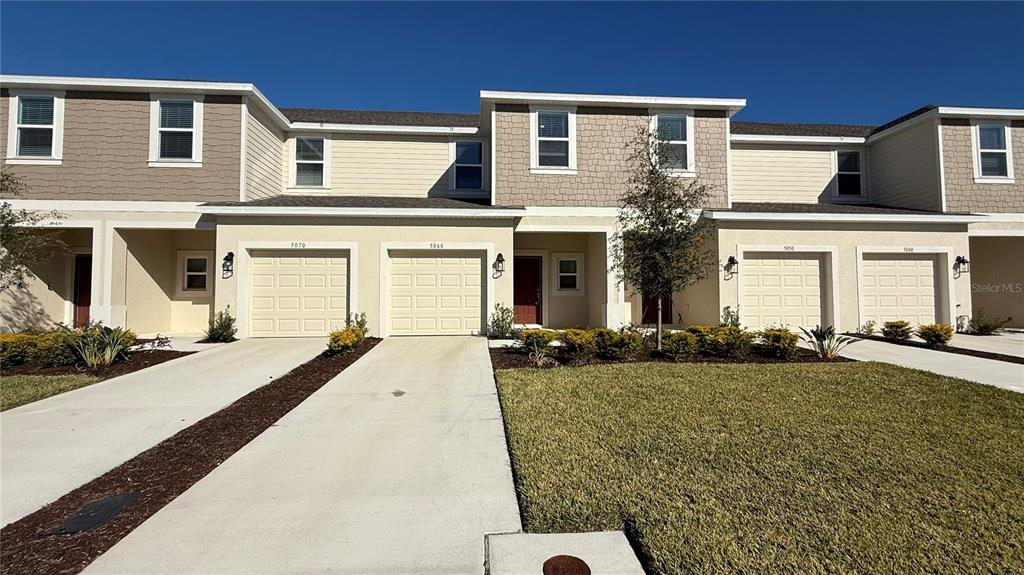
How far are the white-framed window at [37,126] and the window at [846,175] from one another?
72.5 ft

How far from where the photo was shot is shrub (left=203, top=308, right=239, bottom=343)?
988 centimetres

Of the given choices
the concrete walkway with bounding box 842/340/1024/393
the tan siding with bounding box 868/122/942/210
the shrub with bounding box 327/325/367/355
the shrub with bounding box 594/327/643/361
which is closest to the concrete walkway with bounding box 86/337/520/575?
the shrub with bounding box 327/325/367/355

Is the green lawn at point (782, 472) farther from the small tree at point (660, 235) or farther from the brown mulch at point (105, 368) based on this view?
the brown mulch at point (105, 368)

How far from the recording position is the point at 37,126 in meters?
10.7

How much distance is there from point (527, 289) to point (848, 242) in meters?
8.59

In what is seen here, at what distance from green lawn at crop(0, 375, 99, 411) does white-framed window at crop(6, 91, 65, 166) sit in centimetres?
697

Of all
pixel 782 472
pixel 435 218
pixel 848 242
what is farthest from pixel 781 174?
pixel 782 472

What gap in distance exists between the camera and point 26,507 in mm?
3070

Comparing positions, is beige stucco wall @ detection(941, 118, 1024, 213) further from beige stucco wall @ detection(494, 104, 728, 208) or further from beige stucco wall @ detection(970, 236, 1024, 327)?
beige stucco wall @ detection(494, 104, 728, 208)

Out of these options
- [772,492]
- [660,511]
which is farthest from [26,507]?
[772,492]

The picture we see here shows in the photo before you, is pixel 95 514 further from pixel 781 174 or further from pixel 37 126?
pixel 781 174

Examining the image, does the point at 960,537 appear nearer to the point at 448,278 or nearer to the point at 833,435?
the point at 833,435

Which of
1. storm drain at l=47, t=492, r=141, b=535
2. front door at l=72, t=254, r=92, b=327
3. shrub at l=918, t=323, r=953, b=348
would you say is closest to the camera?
storm drain at l=47, t=492, r=141, b=535

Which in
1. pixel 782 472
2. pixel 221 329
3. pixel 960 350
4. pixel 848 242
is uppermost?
pixel 848 242
